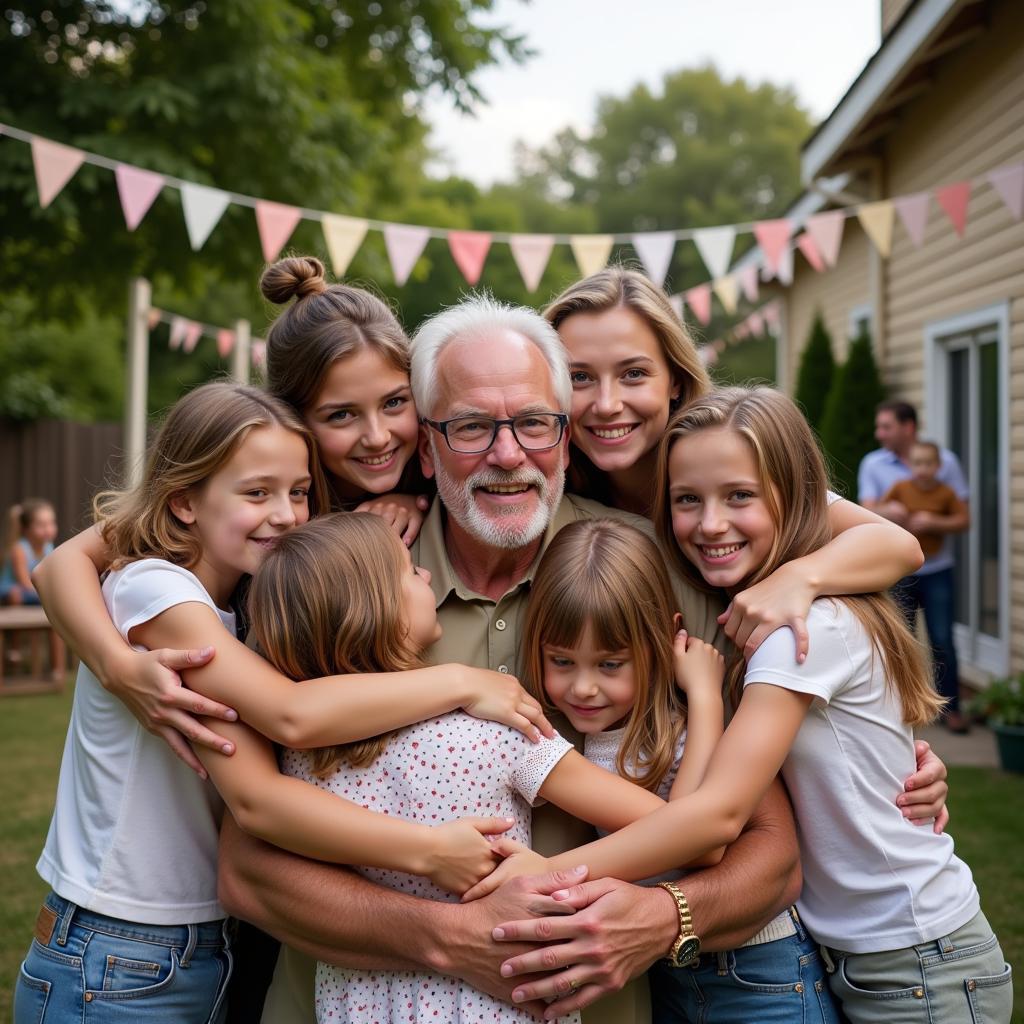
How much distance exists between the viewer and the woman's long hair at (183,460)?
7.82 ft

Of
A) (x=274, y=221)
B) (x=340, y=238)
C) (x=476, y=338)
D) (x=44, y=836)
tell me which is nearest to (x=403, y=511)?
(x=476, y=338)

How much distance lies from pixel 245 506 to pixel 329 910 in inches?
33.1

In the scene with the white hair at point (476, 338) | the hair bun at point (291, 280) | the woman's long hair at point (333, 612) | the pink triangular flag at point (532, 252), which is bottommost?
the woman's long hair at point (333, 612)

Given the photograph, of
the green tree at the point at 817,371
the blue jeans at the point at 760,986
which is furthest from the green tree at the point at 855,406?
the blue jeans at the point at 760,986

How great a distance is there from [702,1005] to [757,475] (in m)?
1.08

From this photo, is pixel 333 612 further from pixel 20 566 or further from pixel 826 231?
pixel 20 566

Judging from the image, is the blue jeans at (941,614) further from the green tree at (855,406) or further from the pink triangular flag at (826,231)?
the green tree at (855,406)

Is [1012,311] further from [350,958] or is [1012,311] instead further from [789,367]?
[789,367]

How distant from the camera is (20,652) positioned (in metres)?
10.0

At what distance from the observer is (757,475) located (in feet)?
7.63

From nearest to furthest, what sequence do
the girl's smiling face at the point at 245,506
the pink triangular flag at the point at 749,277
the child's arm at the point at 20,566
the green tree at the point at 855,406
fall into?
1. the girl's smiling face at the point at 245,506
2. the child's arm at the point at 20,566
3. the green tree at the point at 855,406
4. the pink triangular flag at the point at 749,277

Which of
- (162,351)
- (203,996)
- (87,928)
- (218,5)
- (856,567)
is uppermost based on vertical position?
(218,5)

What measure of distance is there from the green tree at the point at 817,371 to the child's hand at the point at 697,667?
9.69 meters

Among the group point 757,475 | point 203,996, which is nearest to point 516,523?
point 757,475
